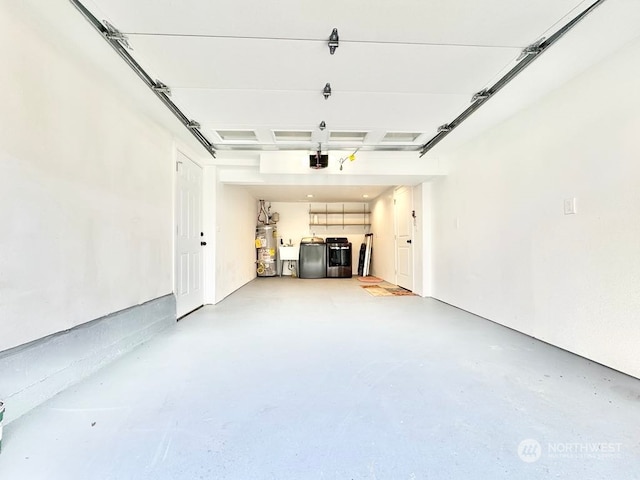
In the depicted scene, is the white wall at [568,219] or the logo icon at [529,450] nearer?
the logo icon at [529,450]

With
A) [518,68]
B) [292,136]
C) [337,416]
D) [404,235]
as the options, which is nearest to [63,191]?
[337,416]

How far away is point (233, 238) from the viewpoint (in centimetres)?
525

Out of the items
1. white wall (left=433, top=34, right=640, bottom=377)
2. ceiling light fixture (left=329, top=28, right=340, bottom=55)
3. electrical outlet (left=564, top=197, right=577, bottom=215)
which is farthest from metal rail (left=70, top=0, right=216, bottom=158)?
electrical outlet (left=564, top=197, right=577, bottom=215)

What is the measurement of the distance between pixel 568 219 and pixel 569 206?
0.34 ft

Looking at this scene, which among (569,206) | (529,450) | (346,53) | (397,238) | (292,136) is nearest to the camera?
(529,450)

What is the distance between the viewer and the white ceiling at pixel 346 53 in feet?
4.90

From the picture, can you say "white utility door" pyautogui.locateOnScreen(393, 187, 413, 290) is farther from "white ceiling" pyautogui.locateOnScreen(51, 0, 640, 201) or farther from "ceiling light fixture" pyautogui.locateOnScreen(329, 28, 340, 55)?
"ceiling light fixture" pyautogui.locateOnScreen(329, 28, 340, 55)

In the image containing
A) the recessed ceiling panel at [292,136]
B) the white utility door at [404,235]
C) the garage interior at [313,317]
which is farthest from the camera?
the white utility door at [404,235]

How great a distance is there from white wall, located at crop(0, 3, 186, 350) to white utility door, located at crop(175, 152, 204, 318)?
2.21 feet

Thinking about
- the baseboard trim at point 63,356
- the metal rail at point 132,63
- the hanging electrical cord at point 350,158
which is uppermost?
the metal rail at point 132,63

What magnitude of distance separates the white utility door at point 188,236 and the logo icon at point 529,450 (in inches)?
126

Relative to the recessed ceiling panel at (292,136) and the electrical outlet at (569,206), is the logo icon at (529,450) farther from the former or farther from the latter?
the recessed ceiling panel at (292,136)

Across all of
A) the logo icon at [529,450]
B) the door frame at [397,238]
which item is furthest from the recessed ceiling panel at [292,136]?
the logo icon at [529,450]

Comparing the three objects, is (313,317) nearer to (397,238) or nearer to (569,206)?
(569,206)
